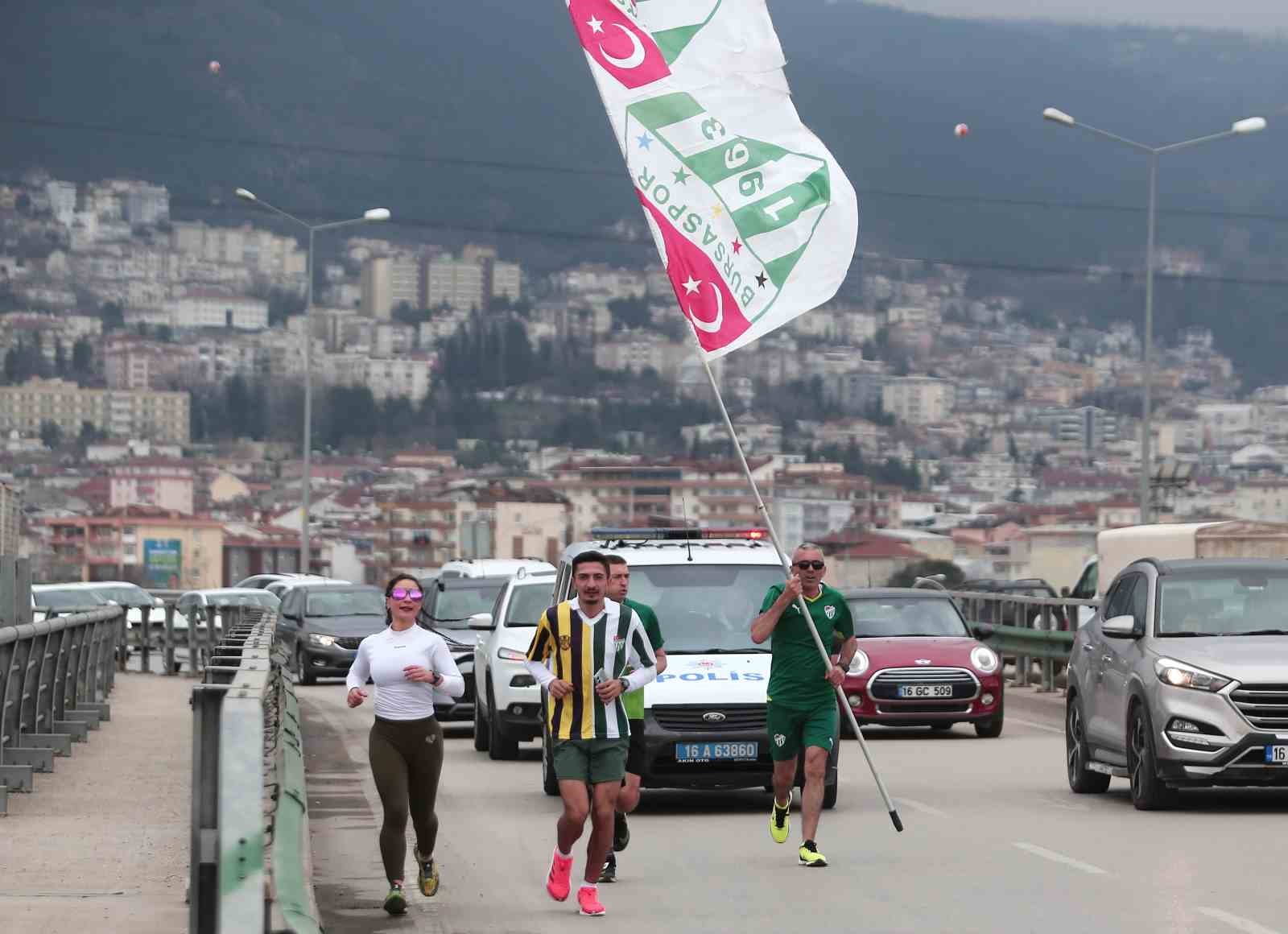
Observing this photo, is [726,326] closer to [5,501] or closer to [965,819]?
[965,819]

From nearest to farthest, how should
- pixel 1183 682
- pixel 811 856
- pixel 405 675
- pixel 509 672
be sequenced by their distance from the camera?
pixel 405 675
pixel 811 856
pixel 1183 682
pixel 509 672

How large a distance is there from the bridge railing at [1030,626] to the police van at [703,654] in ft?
33.8

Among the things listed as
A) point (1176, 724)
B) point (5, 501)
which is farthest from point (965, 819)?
point (5, 501)

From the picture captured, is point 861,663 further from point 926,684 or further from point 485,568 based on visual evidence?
point 485,568

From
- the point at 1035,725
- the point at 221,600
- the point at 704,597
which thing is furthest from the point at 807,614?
the point at 221,600

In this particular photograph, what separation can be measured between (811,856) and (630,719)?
137 cm

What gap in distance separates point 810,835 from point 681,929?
7.45 feet

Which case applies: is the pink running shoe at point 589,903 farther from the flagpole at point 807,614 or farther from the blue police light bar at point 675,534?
the blue police light bar at point 675,534

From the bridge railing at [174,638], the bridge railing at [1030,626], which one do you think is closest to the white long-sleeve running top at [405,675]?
the bridge railing at [1030,626]

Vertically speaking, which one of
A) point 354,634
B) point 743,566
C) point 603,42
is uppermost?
point 603,42

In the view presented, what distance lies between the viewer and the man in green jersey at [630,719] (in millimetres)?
11180

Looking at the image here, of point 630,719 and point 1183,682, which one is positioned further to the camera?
point 1183,682

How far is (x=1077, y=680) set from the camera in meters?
16.4

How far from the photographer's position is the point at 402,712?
10.2 m
